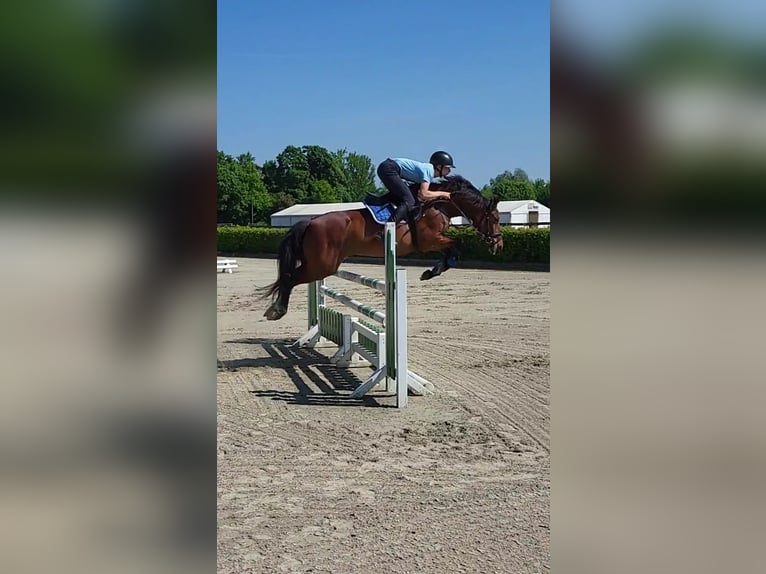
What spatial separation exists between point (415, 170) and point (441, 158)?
27 cm

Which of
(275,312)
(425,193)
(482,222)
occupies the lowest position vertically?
(275,312)

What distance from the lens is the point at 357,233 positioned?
6141 millimetres

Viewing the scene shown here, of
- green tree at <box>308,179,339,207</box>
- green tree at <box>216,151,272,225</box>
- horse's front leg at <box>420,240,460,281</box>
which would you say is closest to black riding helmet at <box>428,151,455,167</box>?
horse's front leg at <box>420,240,460,281</box>

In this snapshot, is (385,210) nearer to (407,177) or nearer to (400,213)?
(400,213)

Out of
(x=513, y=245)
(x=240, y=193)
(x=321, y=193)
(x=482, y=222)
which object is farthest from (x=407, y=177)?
(x=321, y=193)

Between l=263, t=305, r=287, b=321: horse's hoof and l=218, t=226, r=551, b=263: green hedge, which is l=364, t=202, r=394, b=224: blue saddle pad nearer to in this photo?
l=263, t=305, r=287, b=321: horse's hoof

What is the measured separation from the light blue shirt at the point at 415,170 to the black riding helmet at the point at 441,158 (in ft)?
0.31

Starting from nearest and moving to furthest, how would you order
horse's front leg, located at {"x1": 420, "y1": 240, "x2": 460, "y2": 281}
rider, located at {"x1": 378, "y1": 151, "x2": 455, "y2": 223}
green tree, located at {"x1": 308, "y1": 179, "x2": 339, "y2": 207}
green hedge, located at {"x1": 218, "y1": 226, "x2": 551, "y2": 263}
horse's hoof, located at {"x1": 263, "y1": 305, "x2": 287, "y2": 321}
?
1. rider, located at {"x1": 378, "y1": 151, "x2": 455, "y2": 223}
2. horse's hoof, located at {"x1": 263, "y1": 305, "x2": 287, "y2": 321}
3. horse's front leg, located at {"x1": 420, "y1": 240, "x2": 460, "y2": 281}
4. green hedge, located at {"x1": 218, "y1": 226, "x2": 551, "y2": 263}
5. green tree, located at {"x1": 308, "y1": 179, "x2": 339, "y2": 207}

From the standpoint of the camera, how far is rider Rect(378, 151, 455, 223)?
19.5 feet
